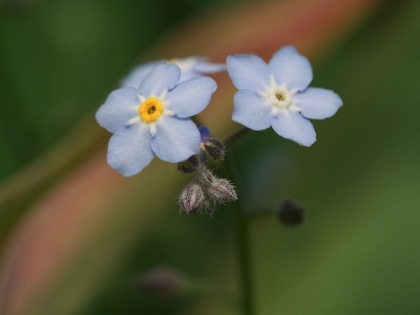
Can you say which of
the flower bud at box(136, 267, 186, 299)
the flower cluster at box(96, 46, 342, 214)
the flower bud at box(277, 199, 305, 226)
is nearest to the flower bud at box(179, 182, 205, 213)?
the flower cluster at box(96, 46, 342, 214)

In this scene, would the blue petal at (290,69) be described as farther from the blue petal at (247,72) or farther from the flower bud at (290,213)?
the flower bud at (290,213)

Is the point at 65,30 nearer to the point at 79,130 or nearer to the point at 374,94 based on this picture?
the point at 79,130

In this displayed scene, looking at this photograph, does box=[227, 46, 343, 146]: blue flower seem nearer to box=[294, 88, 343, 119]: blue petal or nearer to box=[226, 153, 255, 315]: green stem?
box=[294, 88, 343, 119]: blue petal

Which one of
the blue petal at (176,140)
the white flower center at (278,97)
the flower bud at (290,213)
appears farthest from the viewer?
the flower bud at (290,213)

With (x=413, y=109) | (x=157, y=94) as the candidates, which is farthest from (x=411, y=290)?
(x=157, y=94)

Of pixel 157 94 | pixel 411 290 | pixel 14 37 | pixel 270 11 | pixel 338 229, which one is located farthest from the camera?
pixel 14 37

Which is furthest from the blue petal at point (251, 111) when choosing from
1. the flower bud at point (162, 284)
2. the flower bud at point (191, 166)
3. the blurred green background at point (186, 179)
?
the flower bud at point (162, 284)
